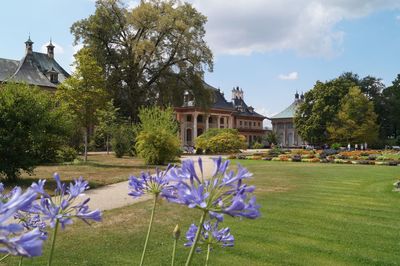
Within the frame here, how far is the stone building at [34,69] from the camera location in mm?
53094

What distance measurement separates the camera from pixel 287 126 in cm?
8731

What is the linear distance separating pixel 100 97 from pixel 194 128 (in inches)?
1742

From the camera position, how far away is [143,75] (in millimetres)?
41188

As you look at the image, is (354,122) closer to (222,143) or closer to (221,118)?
(222,143)

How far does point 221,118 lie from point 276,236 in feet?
229

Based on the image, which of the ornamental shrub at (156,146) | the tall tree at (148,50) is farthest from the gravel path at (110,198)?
the tall tree at (148,50)

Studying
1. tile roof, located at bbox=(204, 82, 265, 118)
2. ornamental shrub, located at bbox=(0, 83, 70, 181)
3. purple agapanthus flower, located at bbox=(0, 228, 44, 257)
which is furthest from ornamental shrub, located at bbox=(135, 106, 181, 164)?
tile roof, located at bbox=(204, 82, 265, 118)

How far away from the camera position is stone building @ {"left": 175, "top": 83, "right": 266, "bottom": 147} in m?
70.0

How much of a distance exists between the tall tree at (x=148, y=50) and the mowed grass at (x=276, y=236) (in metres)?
30.0

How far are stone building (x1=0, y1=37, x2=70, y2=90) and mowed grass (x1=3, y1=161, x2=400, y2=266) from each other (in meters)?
46.4

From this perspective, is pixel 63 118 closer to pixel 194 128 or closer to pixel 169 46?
pixel 169 46

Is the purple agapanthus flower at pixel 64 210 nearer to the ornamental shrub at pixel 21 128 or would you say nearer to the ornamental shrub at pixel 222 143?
the ornamental shrub at pixel 21 128

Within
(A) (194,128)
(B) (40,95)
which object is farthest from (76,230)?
(A) (194,128)

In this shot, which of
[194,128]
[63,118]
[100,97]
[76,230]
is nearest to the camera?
[76,230]
